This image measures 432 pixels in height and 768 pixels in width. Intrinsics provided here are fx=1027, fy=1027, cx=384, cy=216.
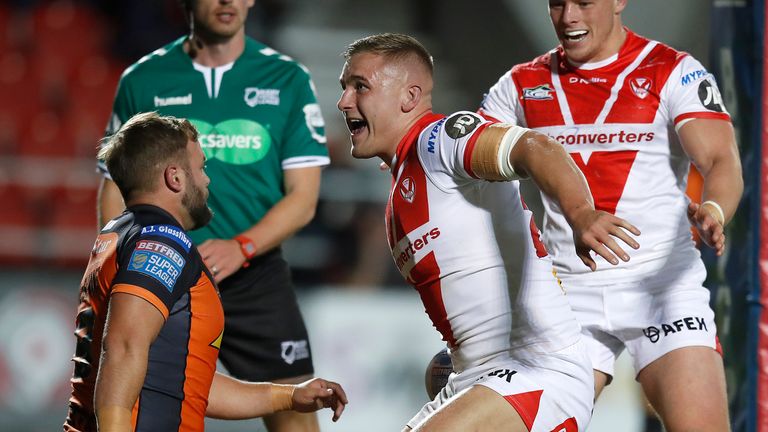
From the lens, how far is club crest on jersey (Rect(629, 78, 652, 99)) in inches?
148

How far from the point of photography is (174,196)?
326 centimetres

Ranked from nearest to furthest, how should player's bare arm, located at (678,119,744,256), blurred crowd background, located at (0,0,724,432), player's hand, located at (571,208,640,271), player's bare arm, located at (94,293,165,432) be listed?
player's hand, located at (571,208,640,271) → player's bare arm, located at (94,293,165,432) → player's bare arm, located at (678,119,744,256) → blurred crowd background, located at (0,0,724,432)

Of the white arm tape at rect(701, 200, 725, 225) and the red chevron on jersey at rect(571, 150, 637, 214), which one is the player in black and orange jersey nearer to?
the red chevron on jersey at rect(571, 150, 637, 214)

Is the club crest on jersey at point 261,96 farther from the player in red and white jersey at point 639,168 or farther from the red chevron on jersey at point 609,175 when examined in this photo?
the red chevron on jersey at point 609,175

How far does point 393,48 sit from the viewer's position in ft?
10.8

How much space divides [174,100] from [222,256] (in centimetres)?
79

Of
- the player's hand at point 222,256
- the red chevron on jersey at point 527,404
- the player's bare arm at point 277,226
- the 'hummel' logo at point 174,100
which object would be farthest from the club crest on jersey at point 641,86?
the 'hummel' logo at point 174,100

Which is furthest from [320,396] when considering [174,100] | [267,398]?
[174,100]

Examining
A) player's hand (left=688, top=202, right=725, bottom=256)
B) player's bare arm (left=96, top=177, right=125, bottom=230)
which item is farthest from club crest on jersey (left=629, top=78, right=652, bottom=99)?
player's bare arm (left=96, top=177, right=125, bottom=230)

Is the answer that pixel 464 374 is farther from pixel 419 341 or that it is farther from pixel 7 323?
pixel 7 323

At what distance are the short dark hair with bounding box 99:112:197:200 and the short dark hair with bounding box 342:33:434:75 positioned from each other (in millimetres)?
630

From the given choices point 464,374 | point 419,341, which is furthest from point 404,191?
point 419,341

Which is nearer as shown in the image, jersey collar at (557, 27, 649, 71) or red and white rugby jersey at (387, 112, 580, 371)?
red and white rugby jersey at (387, 112, 580, 371)

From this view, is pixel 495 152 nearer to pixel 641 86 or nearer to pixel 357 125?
pixel 357 125
